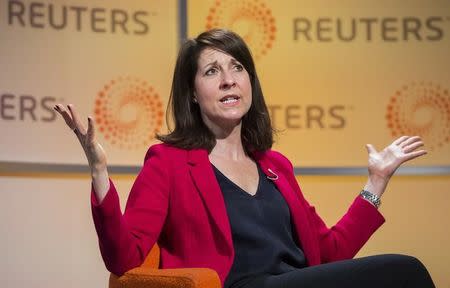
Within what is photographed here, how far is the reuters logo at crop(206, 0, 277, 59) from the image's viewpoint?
3.81m

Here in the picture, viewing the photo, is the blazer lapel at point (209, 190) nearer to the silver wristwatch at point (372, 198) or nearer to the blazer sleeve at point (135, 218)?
the blazer sleeve at point (135, 218)

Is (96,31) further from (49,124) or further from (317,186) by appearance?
(317,186)

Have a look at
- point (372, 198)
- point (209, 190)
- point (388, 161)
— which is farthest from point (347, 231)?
point (209, 190)

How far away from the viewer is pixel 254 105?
254cm

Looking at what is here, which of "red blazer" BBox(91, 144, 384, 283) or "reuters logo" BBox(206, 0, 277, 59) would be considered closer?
"red blazer" BBox(91, 144, 384, 283)

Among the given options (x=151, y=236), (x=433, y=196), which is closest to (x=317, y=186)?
(x=433, y=196)

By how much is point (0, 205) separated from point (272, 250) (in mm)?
1671

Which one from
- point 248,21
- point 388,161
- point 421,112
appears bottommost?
point 388,161

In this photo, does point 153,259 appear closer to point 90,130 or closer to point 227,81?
point 90,130

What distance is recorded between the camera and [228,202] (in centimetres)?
222

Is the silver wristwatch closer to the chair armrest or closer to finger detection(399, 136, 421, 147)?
finger detection(399, 136, 421, 147)

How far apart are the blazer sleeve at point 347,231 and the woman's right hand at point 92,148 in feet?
2.41

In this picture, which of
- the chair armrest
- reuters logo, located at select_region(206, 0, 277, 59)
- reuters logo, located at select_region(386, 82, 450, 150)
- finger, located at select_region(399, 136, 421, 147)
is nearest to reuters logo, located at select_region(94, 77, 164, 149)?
reuters logo, located at select_region(206, 0, 277, 59)

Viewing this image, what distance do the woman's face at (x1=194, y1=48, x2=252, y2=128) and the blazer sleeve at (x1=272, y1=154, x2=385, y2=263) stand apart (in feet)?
0.93
